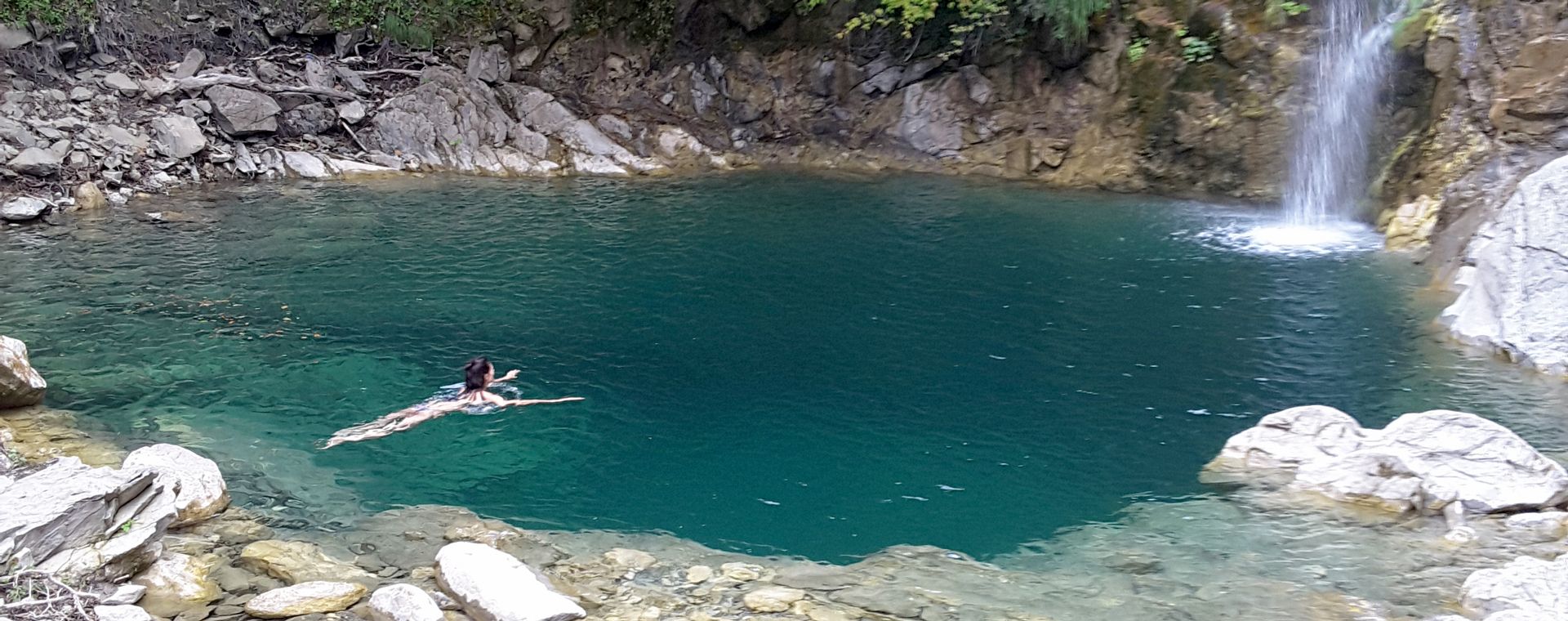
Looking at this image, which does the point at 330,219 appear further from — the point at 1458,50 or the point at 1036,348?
the point at 1458,50

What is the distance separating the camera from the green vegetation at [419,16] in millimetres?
29453

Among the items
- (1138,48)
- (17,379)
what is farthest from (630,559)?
(1138,48)

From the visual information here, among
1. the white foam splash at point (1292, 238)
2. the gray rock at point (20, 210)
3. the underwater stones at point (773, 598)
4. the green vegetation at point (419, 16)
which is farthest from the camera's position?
the green vegetation at point (419, 16)

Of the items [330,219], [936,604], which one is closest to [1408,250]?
[936,604]

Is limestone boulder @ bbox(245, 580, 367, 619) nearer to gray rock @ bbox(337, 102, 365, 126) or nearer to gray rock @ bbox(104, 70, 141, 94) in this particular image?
gray rock @ bbox(337, 102, 365, 126)

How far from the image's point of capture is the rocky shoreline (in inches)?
286

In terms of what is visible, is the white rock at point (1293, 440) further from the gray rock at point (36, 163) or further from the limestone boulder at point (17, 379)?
the gray rock at point (36, 163)

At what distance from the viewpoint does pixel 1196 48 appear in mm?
23672

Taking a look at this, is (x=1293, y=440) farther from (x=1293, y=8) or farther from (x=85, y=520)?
(x=1293, y=8)

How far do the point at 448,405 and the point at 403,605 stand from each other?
486cm

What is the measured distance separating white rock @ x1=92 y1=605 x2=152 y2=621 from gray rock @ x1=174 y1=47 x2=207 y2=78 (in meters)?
23.1

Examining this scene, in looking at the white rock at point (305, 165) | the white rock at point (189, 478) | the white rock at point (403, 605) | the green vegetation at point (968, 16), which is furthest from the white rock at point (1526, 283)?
the white rock at point (305, 165)

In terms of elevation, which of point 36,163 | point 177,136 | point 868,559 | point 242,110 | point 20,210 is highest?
point 242,110

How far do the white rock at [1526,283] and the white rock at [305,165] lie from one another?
70.9 feet
